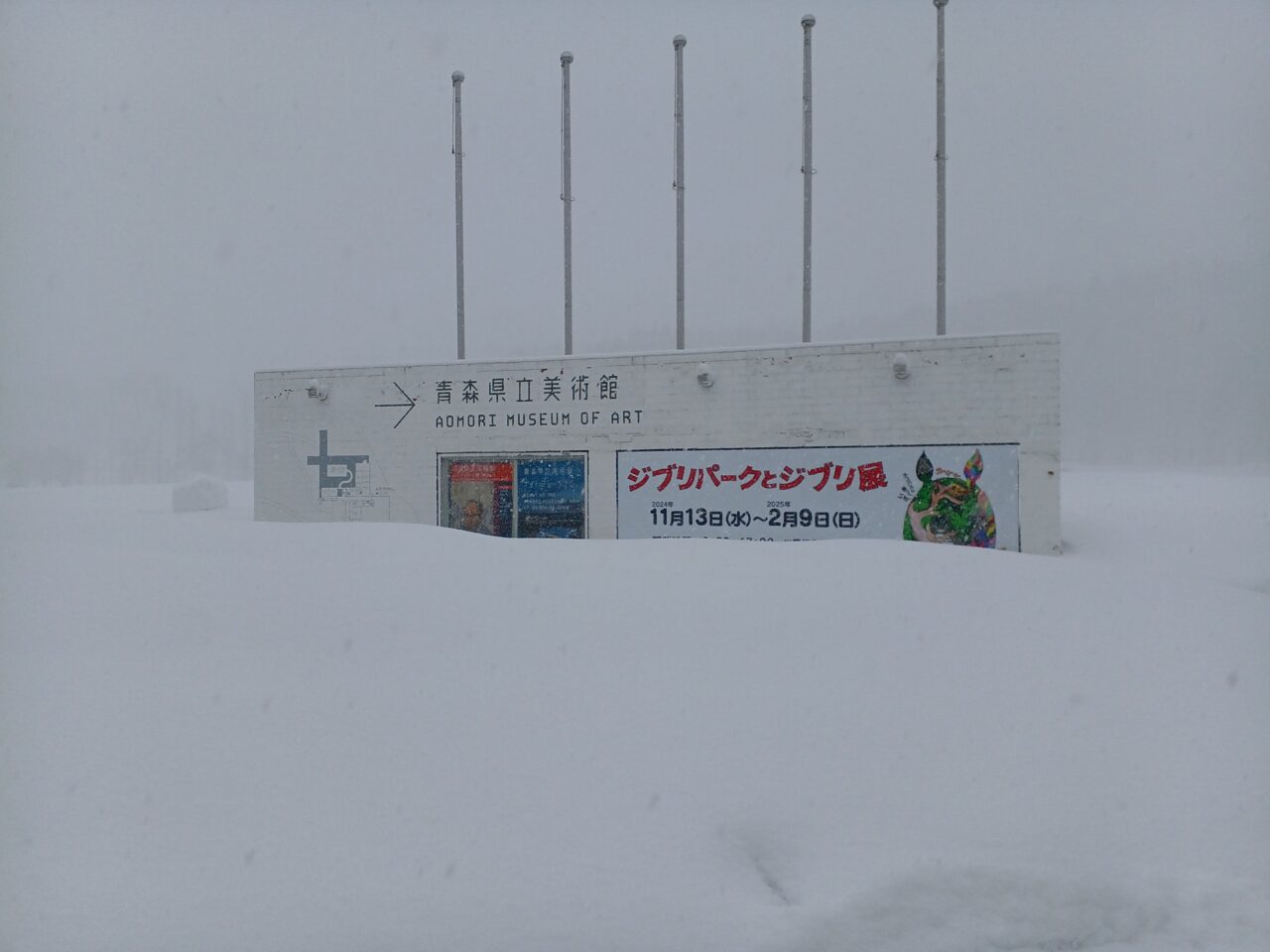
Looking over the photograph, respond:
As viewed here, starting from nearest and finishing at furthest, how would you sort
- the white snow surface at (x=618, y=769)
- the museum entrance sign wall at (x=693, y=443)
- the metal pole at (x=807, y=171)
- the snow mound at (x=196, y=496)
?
the white snow surface at (x=618, y=769), the museum entrance sign wall at (x=693, y=443), the metal pole at (x=807, y=171), the snow mound at (x=196, y=496)

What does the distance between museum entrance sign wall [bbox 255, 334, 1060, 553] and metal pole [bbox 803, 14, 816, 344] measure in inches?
108

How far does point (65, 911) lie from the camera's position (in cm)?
275

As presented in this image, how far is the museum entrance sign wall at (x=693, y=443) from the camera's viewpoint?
1316cm

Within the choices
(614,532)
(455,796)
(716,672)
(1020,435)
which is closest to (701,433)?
(614,532)

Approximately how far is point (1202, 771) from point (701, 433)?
1126cm

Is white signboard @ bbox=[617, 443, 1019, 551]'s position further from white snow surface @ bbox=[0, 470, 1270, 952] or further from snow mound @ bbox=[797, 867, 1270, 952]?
snow mound @ bbox=[797, 867, 1270, 952]

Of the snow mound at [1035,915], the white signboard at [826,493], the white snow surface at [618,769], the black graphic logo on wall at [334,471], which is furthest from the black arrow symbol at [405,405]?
the snow mound at [1035,915]

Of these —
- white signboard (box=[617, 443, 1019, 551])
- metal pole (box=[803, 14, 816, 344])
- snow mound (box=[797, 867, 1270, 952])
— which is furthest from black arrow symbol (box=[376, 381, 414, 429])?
snow mound (box=[797, 867, 1270, 952])

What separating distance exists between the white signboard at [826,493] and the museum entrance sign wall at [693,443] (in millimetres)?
24

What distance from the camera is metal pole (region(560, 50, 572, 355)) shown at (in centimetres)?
1759

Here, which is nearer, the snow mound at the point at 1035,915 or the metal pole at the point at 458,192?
the snow mound at the point at 1035,915

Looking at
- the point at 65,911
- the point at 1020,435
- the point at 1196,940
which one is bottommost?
the point at 1196,940

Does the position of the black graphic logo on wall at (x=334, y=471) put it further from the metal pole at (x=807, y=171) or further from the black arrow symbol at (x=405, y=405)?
the metal pole at (x=807, y=171)

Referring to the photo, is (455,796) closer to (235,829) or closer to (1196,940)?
(235,829)
